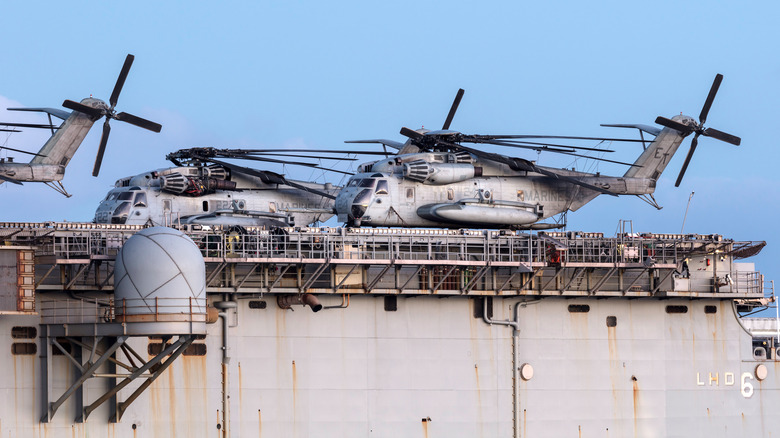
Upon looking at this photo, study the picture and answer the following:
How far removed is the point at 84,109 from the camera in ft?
202

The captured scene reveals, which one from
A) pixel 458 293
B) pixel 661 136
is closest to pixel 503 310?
pixel 458 293

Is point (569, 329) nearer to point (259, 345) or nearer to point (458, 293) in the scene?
point (458, 293)

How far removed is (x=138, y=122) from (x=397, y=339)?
23.8 metres

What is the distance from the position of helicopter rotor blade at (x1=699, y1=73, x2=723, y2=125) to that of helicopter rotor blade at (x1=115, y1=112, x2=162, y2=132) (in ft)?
96.4

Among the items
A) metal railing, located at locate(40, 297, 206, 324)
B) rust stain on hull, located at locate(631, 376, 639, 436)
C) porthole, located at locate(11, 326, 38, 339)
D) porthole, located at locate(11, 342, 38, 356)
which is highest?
metal railing, located at locate(40, 297, 206, 324)

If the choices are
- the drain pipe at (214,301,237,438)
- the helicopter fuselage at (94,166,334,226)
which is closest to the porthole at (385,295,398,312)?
the drain pipe at (214,301,237,438)

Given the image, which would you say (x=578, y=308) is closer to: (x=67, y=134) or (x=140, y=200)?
(x=140, y=200)

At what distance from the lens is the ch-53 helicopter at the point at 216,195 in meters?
57.8

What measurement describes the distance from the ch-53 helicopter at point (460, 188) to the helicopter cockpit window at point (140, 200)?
409 inches

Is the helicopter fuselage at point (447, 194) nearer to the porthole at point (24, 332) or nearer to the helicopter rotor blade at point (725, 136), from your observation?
the helicopter rotor blade at point (725, 136)

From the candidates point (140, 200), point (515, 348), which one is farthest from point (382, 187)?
point (140, 200)

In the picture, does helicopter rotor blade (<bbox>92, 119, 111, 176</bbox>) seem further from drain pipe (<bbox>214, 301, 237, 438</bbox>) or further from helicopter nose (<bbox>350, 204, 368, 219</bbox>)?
drain pipe (<bbox>214, 301, 237, 438</bbox>)

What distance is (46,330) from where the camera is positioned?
136ft

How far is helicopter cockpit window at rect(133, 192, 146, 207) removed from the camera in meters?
57.5
